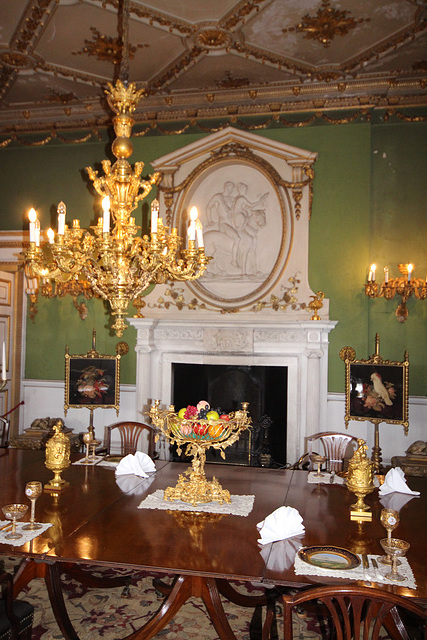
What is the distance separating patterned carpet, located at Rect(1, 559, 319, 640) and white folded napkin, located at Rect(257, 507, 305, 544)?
2.84 ft

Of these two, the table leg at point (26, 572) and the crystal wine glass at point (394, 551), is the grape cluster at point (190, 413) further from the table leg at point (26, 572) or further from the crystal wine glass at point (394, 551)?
the crystal wine glass at point (394, 551)

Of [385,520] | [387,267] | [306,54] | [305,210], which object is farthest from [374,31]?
[385,520]

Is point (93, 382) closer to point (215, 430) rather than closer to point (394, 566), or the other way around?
point (215, 430)

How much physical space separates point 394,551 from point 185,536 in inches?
36.8

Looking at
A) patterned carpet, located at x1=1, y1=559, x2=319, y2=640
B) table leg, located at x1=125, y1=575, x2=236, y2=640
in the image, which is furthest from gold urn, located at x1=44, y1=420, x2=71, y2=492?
table leg, located at x1=125, y1=575, x2=236, y2=640

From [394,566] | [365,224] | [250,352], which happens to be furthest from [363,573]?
[365,224]

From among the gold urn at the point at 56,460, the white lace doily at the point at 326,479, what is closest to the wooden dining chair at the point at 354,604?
the white lace doily at the point at 326,479

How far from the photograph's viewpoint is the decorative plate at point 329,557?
86.2 inches

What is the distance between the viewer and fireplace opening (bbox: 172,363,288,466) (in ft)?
19.5

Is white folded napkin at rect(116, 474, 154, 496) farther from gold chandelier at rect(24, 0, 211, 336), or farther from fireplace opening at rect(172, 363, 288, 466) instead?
fireplace opening at rect(172, 363, 288, 466)

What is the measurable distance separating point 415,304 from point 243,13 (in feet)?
10.8

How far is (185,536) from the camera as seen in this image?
8.23 feet

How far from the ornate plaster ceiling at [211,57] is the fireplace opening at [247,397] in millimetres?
2960

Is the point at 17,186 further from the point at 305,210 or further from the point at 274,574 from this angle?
the point at 274,574
